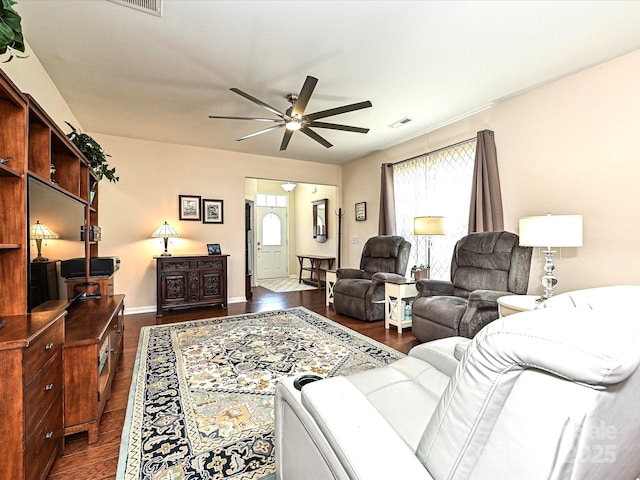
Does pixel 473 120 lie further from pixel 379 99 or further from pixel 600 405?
pixel 600 405

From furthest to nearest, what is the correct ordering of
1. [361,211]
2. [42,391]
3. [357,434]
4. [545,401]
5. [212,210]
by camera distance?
[361,211], [212,210], [42,391], [357,434], [545,401]

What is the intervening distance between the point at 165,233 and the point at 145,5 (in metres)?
3.13

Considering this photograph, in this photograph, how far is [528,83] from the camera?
3.01 metres

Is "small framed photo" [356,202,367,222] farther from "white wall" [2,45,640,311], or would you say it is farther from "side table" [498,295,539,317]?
"side table" [498,295,539,317]

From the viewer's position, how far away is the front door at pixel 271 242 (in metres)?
8.40

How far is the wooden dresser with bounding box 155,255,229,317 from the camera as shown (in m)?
4.41

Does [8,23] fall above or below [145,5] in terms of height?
below

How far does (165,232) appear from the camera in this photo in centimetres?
452

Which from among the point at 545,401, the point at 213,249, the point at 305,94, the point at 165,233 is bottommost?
the point at 545,401

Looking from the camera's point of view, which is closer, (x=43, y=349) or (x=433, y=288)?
(x=43, y=349)

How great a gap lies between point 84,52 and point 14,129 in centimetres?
150

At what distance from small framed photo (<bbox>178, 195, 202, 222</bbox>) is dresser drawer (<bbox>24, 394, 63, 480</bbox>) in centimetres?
371

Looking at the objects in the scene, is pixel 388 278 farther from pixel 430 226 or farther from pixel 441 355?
pixel 441 355

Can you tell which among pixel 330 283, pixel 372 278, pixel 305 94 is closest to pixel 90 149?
pixel 305 94
